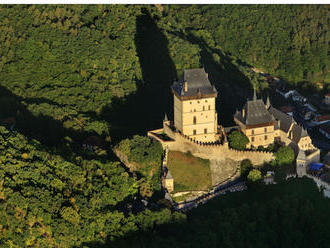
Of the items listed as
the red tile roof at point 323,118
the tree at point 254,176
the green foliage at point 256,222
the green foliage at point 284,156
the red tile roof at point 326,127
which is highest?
the green foliage at point 284,156

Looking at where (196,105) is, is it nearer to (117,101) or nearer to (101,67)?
(117,101)

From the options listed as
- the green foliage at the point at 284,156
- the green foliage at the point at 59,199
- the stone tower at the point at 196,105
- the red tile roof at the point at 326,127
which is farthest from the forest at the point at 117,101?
the red tile roof at the point at 326,127

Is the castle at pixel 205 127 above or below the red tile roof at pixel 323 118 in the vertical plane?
above

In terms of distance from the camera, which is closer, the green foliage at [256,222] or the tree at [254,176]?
the green foliage at [256,222]

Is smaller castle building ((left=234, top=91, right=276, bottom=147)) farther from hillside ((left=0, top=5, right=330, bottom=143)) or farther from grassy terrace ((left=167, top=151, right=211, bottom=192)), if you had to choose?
grassy terrace ((left=167, top=151, right=211, bottom=192))

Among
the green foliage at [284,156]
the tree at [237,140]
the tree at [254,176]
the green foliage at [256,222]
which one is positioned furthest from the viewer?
the green foliage at [284,156]

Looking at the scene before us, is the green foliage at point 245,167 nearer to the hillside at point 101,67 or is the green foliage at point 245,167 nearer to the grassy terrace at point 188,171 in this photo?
the grassy terrace at point 188,171
